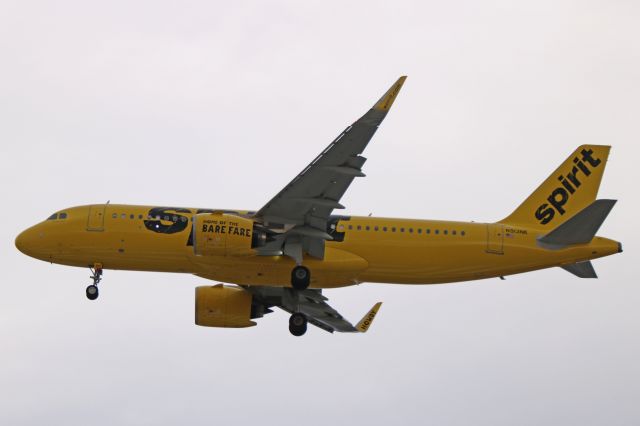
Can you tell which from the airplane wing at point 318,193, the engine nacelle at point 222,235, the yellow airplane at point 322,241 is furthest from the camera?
the yellow airplane at point 322,241

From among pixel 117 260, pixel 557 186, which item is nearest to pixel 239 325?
pixel 117 260

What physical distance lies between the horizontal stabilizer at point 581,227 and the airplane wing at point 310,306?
11791mm

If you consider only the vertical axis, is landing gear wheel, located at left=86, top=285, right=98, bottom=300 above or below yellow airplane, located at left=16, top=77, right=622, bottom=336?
below

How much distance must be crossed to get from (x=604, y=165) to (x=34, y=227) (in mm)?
27150

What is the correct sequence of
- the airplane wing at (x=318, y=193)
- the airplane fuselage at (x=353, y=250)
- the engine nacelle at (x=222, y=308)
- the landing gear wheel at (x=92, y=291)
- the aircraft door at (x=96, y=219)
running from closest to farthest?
1. the airplane wing at (x=318, y=193)
2. the airplane fuselage at (x=353, y=250)
3. the aircraft door at (x=96, y=219)
4. the landing gear wheel at (x=92, y=291)
5. the engine nacelle at (x=222, y=308)

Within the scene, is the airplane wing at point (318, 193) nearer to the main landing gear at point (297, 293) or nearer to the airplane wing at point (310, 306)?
the main landing gear at point (297, 293)

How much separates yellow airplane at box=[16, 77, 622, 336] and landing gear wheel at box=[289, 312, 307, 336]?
5 centimetres

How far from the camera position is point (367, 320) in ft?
216

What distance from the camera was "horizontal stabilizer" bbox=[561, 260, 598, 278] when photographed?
5834cm

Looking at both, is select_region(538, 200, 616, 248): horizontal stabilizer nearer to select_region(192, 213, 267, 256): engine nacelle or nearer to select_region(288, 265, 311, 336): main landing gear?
select_region(288, 265, 311, 336): main landing gear

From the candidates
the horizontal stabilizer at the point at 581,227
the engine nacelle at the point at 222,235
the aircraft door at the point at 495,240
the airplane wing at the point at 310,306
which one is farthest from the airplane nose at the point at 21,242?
the horizontal stabilizer at the point at 581,227

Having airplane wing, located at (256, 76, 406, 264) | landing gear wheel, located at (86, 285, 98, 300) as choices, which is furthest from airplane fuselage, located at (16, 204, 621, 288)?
landing gear wheel, located at (86, 285, 98, 300)

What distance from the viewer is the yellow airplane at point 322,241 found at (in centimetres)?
5512

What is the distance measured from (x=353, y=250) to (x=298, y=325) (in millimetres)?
5042
